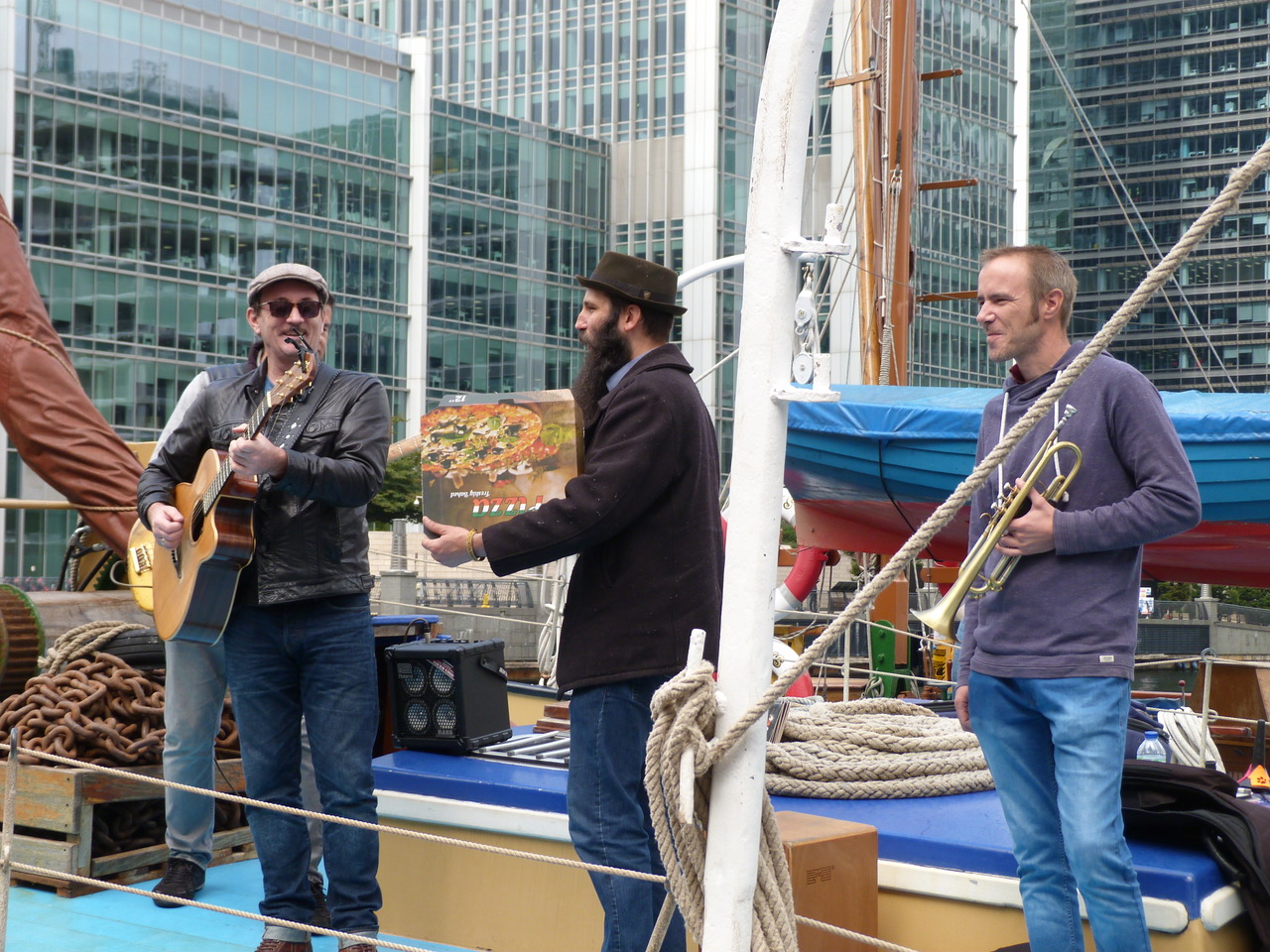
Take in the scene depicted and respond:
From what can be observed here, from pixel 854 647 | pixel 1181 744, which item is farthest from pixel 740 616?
pixel 854 647

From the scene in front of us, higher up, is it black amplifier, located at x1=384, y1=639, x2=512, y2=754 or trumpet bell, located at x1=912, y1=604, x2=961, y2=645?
trumpet bell, located at x1=912, y1=604, x2=961, y2=645

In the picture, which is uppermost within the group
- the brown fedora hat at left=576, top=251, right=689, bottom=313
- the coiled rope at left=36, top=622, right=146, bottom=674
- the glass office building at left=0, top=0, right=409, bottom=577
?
the glass office building at left=0, top=0, right=409, bottom=577

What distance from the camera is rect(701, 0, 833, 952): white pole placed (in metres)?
2.11

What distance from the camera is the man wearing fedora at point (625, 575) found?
120 inches

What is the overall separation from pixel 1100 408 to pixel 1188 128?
71.4m

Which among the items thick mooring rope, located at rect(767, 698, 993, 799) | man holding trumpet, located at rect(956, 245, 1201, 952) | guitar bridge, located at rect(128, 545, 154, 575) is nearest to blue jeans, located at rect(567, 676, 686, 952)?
man holding trumpet, located at rect(956, 245, 1201, 952)

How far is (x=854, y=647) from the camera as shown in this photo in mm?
23641

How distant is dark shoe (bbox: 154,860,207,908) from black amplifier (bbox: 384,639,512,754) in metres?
0.89

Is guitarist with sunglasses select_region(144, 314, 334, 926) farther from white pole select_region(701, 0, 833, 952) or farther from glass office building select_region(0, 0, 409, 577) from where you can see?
glass office building select_region(0, 0, 409, 577)

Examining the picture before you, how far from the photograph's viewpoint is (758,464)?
2164 mm

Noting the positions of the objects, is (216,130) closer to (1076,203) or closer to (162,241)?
(162,241)

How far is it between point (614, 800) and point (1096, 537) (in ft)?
4.05

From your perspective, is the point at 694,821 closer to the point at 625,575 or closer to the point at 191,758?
the point at 625,575

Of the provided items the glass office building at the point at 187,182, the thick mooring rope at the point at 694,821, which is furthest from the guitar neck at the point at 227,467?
the glass office building at the point at 187,182
